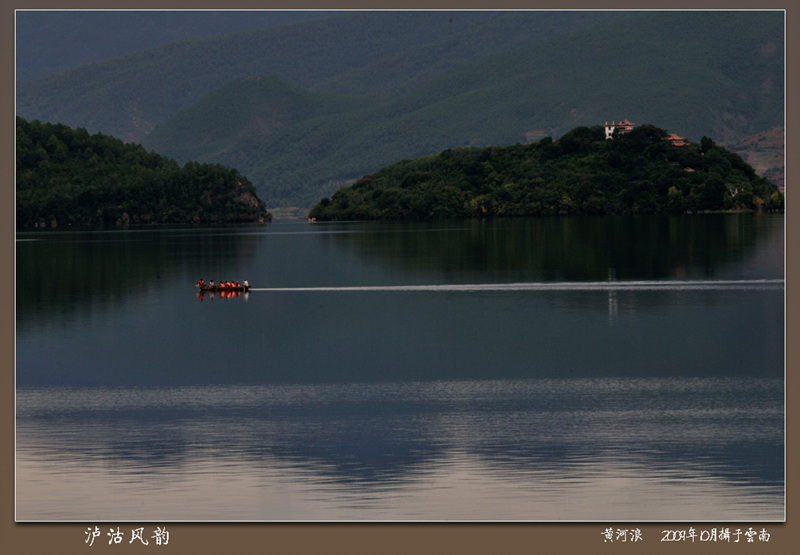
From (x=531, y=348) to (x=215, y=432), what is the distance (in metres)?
14.8

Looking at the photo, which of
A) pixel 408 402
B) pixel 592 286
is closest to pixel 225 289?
pixel 592 286

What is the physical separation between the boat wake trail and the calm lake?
30 centimetres

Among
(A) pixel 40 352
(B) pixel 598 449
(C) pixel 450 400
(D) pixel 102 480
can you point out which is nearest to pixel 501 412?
(C) pixel 450 400

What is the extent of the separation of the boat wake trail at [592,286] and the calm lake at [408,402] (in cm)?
30

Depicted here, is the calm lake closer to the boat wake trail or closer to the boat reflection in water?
the boat wake trail

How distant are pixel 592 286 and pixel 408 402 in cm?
3037

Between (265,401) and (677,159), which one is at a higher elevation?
(677,159)

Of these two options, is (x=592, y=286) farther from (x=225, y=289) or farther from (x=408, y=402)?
(x=408, y=402)

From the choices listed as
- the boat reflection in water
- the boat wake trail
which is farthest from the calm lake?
the boat reflection in water

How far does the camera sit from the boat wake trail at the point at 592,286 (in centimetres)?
5691

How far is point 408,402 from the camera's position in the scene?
96.9 feet

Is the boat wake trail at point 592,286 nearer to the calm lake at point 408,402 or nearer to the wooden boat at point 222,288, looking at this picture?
the calm lake at point 408,402

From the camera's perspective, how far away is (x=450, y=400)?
98.1 ft

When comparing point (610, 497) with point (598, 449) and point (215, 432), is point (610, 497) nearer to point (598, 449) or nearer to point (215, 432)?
point (598, 449)
